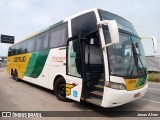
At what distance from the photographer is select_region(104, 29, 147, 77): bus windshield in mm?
5613

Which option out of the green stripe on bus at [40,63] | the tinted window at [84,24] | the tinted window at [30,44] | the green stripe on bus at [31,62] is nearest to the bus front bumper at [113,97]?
the tinted window at [84,24]

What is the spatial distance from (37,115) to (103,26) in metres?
3.40

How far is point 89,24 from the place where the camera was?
250 inches

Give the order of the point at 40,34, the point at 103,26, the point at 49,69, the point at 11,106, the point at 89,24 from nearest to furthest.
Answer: the point at 103,26 → the point at 89,24 → the point at 11,106 → the point at 49,69 → the point at 40,34

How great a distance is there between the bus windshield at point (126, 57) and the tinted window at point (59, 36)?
2.33m

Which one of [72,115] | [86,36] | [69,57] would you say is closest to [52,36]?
[69,57]

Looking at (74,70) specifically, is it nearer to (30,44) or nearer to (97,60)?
(97,60)

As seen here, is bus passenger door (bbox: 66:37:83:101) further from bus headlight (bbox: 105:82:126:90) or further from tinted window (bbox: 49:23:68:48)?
bus headlight (bbox: 105:82:126:90)

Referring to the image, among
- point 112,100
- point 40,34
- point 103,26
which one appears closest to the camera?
point 112,100

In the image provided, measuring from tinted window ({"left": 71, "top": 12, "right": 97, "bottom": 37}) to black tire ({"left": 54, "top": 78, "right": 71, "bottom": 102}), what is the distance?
2.07m

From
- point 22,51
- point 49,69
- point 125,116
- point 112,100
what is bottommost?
point 125,116

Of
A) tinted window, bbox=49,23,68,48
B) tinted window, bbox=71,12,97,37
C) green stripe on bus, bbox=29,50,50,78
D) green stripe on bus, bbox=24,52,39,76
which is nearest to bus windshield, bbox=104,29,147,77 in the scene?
tinted window, bbox=71,12,97,37

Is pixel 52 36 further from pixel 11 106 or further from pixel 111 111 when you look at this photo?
pixel 111 111

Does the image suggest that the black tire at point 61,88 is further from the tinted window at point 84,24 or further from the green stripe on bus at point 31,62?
the green stripe on bus at point 31,62
